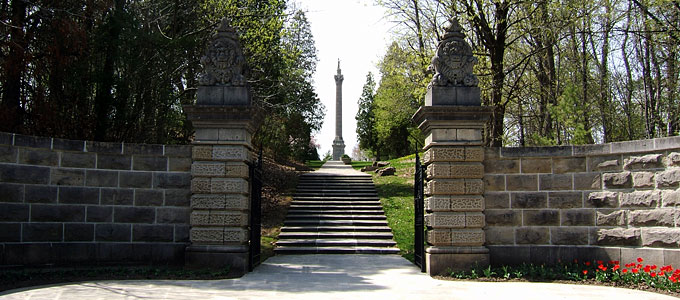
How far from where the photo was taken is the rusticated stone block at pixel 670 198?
7793 mm

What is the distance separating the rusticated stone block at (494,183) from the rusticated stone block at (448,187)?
499 millimetres

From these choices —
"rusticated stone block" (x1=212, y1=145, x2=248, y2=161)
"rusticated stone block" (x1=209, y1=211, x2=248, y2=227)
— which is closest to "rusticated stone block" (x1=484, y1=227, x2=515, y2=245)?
"rusticated stone block" (x1=209, y1=211, x2=248, y2=227)

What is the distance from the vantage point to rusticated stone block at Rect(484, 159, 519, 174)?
355 inches

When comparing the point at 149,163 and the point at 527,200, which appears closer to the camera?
the point at 527,200

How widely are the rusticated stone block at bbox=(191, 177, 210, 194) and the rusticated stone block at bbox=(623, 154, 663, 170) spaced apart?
22.7 feet

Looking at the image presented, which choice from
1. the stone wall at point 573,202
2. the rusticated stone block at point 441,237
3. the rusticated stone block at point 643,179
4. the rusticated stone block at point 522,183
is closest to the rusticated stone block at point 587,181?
the stone wall at point 573,202

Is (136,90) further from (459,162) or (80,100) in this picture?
(459,162)

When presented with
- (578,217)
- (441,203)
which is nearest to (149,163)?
(441,203)

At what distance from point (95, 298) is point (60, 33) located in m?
7.16

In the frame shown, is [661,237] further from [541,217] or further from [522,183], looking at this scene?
[522,183]

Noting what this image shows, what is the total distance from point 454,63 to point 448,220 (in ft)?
8.78

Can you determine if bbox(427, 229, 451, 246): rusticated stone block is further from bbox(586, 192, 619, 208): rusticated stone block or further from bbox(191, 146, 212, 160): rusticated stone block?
bbox(191, 146, 212, 160): rusticated stone block

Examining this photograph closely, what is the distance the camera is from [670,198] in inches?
310

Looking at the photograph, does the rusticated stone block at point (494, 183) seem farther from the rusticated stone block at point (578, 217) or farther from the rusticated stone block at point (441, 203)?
the rusticated stone block at point (578, 217)
